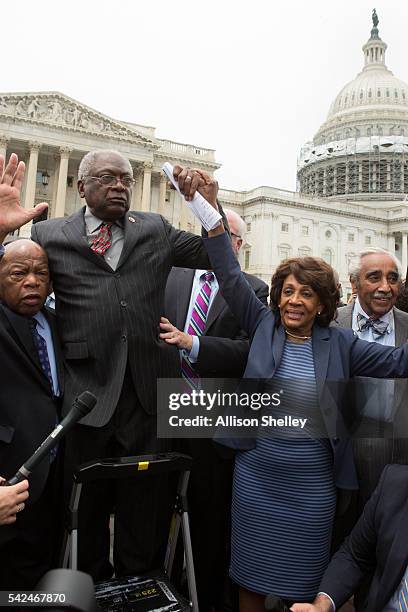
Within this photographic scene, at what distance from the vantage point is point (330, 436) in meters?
2.62

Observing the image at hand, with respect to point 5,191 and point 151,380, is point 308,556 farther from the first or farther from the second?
point 5,191

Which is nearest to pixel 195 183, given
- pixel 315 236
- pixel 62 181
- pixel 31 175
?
pixel 31 175

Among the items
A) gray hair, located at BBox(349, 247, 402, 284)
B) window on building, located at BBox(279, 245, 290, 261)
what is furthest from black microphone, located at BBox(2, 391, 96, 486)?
window on building, located at BBox(279, 245, 290, 261)

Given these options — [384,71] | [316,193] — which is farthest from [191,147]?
[384,71]

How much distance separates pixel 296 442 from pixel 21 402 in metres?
1.36

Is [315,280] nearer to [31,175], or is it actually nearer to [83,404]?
[83,404]

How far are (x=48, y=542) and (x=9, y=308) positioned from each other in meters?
1.26

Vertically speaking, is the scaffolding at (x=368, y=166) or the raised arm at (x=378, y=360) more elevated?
the scaffolding at (x=368, y=166)

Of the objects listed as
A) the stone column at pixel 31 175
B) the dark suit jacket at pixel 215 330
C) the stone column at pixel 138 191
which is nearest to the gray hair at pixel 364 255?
the dark suit jacket at pixel 215 330

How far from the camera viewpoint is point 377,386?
3.08 metres

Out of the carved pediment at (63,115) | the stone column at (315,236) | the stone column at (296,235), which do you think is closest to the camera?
Result: the carved pediment at (63,115)

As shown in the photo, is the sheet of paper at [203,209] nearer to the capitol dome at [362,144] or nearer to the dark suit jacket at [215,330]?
the dark suit jacket at [215,330]

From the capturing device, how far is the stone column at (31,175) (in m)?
38.5

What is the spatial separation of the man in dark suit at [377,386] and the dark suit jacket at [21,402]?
5.33 ft
